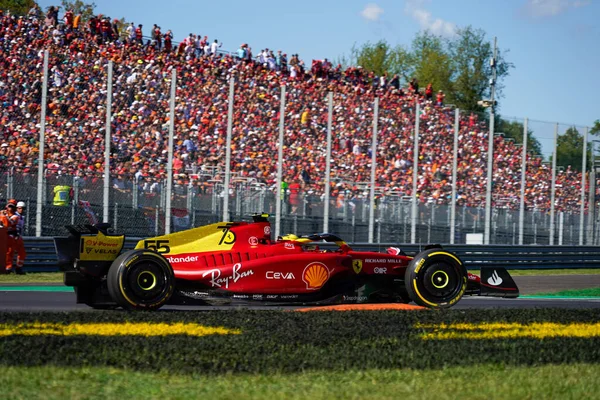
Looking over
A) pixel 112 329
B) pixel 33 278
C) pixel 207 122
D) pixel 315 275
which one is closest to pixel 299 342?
pixel 112 329

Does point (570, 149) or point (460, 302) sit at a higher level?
point (570, 149)

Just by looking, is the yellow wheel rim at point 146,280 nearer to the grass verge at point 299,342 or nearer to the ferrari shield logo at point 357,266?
the grass verge at point 299,342

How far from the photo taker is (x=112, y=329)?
9.11 metres

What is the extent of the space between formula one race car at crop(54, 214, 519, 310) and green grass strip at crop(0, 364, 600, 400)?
13.0ft

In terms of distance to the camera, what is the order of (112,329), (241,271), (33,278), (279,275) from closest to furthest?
(112,329) → (241,271) → (279,275) → (33,278)

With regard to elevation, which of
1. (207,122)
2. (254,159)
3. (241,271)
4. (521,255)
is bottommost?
(521,255)

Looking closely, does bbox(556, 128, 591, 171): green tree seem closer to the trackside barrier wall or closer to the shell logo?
the trackside barrier wall

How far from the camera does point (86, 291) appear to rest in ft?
36.5

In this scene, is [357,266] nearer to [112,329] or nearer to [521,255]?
[112,329]

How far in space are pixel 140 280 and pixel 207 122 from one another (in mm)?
10465

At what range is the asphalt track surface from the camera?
11.9 m

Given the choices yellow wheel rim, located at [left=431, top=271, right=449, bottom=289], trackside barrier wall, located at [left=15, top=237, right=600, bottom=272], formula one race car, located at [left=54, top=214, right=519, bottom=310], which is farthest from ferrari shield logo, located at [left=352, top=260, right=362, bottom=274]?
trackside barrier wall, located at [left=15, top=237, right=600, bottom=272]

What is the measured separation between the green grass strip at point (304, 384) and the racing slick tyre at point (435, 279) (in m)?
4.71

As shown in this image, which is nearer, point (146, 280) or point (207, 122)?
point (146, 280)
